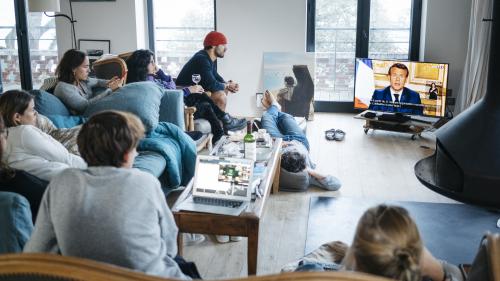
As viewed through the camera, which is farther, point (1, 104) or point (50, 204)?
point (1, 104)

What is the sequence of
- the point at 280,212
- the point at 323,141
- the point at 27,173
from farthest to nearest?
the point at 323,141
the point at 280,212
the point at 27,173

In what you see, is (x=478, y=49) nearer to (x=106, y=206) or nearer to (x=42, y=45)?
(x=42, y=45)

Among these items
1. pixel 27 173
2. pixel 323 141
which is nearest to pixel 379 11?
pixel 323 141

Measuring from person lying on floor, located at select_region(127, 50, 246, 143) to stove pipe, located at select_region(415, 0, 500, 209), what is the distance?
2.33 meters

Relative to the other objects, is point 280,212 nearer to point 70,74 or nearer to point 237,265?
point 237,265

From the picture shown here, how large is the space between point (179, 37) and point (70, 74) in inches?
126

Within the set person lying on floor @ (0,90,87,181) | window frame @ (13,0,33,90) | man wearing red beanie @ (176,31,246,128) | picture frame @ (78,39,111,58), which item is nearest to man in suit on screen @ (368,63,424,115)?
man wearing red beanie @ (176,31,246,128)

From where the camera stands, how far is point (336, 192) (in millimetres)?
4793

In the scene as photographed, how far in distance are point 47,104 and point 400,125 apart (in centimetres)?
373

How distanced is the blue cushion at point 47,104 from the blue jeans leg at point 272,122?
1.65m

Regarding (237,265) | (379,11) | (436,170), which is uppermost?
(379,11)

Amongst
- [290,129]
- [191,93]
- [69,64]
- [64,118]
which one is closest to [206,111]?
[191,93]

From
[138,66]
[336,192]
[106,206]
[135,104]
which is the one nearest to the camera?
[106,206]

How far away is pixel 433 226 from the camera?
407 centimetres
